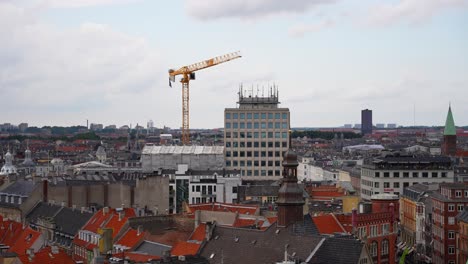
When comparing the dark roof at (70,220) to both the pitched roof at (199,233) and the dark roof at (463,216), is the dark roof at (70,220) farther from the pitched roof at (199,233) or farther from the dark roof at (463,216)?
the dark roof at (463,216)


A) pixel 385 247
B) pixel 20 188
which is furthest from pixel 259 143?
pixel 385 247

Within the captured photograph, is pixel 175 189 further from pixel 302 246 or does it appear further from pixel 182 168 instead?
pixel 302 246

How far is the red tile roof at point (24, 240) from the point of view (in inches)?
4086

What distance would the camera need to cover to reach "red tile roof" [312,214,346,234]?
10131 cm

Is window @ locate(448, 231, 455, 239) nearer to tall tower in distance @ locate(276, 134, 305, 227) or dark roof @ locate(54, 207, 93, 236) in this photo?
tall tower in distance @ locate(276, 134, 305, 227)

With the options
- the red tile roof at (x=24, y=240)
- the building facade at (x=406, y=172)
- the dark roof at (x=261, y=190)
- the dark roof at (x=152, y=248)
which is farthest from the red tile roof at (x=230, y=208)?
the building facade at (x=406, y=172)

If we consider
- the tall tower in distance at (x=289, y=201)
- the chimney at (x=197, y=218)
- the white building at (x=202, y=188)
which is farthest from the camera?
the white building at (x=202, y=188)

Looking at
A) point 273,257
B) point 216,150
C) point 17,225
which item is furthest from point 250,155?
point 273,257

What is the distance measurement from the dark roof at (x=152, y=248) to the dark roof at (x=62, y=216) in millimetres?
20880

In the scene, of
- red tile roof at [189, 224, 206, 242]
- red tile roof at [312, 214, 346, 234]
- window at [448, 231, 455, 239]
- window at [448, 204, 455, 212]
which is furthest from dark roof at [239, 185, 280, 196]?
red tile roof at [189, 224, 206, 242]

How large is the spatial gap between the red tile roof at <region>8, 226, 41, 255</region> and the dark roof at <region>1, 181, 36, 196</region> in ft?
95.4

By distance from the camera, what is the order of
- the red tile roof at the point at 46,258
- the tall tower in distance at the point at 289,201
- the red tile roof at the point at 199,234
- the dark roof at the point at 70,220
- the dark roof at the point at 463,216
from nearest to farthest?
the tall tower in distance at the point at 289,201
the red tile roof at the point at 46,258
the red tile roof at the point at 199,234
the dark roof at the point at 70,220
the dark roof at the point at 463,216

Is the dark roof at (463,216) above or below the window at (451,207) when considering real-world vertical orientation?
below

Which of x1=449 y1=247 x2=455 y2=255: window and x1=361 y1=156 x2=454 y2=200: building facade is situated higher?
x1=361 y1=156 x2=454 y2=200: building facade
